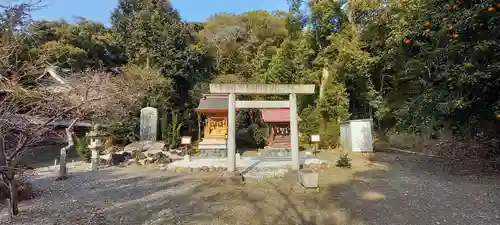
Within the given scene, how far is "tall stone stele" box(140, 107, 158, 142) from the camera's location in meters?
14.5

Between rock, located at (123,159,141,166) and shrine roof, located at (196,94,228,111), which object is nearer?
rock, located at (123,159,141,166)

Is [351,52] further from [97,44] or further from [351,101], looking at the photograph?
[97,44]

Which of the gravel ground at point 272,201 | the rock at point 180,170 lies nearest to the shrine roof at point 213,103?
the rock at point 180,170

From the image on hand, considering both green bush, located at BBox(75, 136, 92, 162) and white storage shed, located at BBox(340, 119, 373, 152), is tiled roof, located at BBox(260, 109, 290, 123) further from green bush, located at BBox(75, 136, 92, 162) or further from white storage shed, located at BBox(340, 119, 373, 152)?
green bush, located at BBox(75, 136, 92, 162)

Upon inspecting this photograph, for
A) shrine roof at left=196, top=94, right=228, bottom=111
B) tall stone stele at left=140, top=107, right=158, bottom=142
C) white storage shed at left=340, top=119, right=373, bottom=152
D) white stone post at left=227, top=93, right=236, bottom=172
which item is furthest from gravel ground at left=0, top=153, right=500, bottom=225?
tall stone stele at left=140, top=107, right=158, bottom=142

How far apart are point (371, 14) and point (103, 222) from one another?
1410 centimetres

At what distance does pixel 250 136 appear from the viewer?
15.3 m

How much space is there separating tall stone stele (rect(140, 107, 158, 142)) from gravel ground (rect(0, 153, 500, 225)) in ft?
23.9

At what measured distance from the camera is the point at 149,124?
14.7 m

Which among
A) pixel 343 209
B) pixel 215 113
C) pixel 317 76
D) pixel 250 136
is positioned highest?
pixel 317 76

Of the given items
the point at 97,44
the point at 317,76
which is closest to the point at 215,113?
the point at 317,76

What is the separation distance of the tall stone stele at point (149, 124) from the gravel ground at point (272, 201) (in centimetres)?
729

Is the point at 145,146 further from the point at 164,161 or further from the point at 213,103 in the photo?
the point at 213,103

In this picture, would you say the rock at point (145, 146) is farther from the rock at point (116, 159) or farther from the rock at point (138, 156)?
the rock at point (116, 159)
